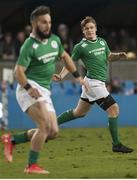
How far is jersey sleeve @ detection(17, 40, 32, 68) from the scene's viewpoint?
35.3 ft

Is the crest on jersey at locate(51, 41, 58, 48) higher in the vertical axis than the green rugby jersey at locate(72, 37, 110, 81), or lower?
higher

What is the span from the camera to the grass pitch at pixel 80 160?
1095 cm

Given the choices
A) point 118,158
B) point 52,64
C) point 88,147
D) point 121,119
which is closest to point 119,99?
point 121,119

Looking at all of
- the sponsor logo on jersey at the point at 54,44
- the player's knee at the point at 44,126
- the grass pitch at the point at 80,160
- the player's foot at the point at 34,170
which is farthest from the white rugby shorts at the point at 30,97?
the grass pitch at the point at 80,160

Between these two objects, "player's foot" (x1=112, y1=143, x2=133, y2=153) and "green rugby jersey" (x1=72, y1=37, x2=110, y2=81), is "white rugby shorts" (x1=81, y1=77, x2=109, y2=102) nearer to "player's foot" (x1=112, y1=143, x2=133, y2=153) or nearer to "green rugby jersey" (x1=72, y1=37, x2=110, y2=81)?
"green rugby jersey" (x1=72, y1=37, x2=110, y2=81)

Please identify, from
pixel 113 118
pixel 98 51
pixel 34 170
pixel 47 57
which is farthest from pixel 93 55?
pixel 34 170

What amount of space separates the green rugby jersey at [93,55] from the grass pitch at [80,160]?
140cm

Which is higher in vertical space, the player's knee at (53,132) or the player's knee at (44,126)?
the player's knee at (44,126)

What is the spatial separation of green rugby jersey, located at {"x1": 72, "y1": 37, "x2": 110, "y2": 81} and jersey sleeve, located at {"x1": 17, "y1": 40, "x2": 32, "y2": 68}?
10.6 ft

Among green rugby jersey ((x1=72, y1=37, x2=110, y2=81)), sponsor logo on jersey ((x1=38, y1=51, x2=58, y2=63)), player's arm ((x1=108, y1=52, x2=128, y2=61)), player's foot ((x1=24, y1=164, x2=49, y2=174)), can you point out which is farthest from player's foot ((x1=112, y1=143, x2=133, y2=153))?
sponsor logo on jersey ((x1=38, y1=51, x2=58, y2=63))

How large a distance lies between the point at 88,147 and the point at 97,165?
125 inches

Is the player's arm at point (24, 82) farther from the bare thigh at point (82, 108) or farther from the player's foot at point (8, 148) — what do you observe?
the bare thigh at point (82, 108)

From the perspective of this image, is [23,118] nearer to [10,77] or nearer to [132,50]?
[10,77]

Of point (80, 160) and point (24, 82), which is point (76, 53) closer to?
point (80, 160)
